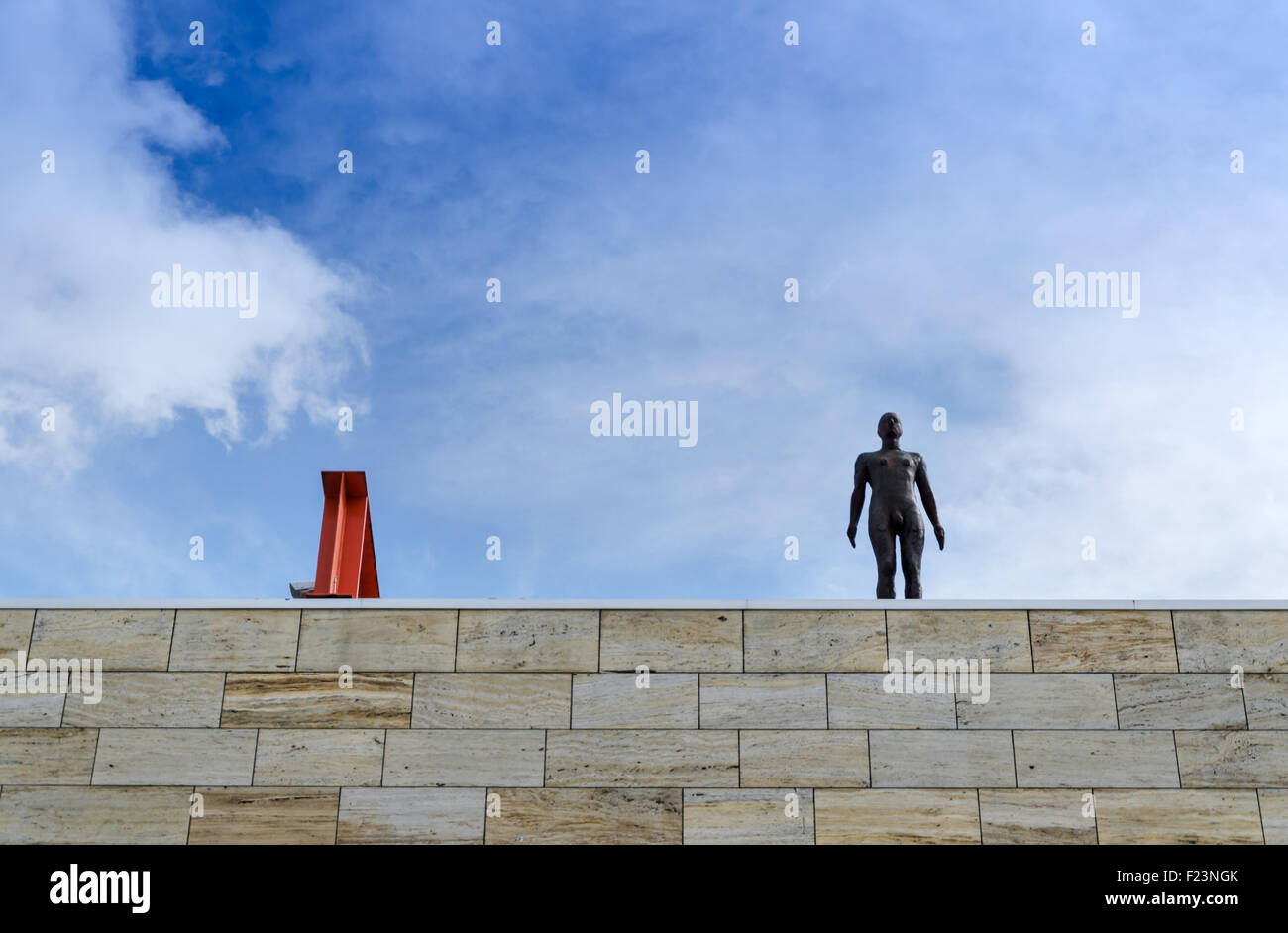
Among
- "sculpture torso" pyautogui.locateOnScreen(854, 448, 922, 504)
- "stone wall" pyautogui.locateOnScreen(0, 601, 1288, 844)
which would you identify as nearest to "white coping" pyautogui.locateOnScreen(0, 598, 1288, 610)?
"stone wall" pyautogui.locateOnScreen(0, 601, 1288, 844)

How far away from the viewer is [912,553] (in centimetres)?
1258

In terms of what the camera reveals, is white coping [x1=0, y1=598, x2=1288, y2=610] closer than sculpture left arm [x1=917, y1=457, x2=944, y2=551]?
Yes

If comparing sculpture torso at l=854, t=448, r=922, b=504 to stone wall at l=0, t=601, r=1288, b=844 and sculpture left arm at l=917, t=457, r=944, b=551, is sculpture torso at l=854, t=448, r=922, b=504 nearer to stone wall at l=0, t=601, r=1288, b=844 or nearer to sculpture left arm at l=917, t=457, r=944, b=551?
sculpture left arm at l=917, t=457, r=944, b=551

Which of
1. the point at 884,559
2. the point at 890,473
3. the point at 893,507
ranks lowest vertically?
the point at 884,559

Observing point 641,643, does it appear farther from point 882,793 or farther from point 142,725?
point 142,725

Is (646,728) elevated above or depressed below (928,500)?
below

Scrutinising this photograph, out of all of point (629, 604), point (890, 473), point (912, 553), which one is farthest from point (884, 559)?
point (629, 604)

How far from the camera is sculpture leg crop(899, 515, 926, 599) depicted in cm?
1252

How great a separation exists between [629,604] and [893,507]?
3.66m

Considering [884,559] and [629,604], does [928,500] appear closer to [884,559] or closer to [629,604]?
[884,559]

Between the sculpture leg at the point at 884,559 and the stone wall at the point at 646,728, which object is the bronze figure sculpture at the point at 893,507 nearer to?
the sculpture leg at the point at 884,559
